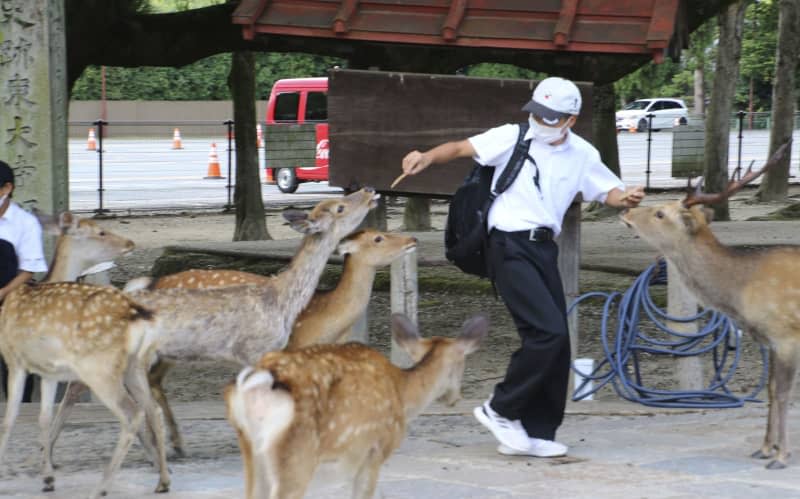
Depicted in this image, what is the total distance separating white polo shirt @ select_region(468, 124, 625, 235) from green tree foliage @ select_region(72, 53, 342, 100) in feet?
131

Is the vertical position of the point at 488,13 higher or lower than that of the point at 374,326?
higher

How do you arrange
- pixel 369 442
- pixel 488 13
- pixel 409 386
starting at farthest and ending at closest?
pixel 488 13 < pixel 409 386 < pixel 369 442

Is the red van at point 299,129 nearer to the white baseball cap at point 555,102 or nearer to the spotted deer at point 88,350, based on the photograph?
the white baseball cap at point 555,102

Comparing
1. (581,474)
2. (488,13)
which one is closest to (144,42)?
(488,13)

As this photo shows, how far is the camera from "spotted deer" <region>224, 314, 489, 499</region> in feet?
16.1

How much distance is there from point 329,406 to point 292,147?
2102 cm

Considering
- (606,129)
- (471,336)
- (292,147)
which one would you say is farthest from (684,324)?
(292,147)

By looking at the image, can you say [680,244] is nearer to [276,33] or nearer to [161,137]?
[276,33]

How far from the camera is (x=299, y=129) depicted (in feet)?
85.3

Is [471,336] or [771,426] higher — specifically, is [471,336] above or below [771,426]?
above

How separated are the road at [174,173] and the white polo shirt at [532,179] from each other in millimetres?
16558

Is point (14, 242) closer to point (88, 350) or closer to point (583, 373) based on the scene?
point (88, 350)

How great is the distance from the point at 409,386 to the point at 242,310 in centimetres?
115

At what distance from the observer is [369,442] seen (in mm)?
5336
